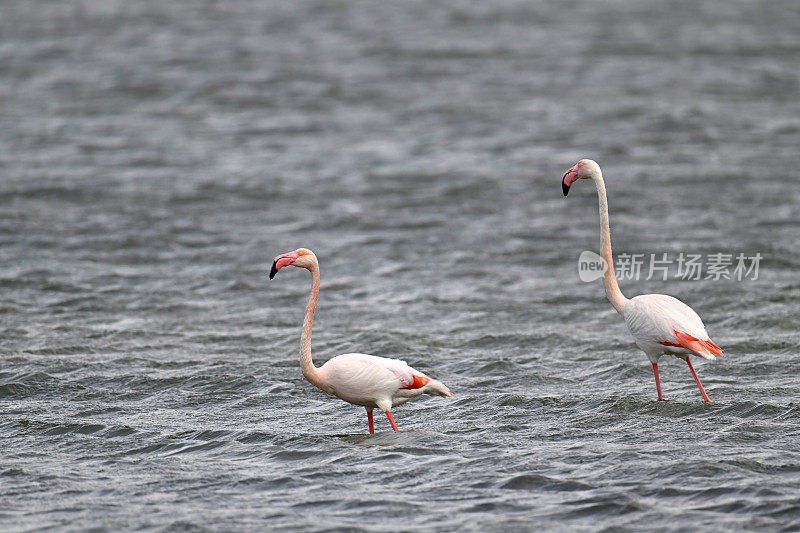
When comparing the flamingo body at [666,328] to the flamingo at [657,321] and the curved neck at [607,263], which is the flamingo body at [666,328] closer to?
the flamingo at [657,321]

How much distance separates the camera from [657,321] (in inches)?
351

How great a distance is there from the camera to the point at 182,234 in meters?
16.1

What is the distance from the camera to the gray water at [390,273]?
7645mm

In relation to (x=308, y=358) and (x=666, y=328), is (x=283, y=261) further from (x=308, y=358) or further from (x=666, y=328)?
(x=666, y=328)

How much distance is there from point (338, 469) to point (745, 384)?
3.87 metres

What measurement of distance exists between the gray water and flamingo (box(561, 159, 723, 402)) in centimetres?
51

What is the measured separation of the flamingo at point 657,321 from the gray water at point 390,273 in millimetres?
512

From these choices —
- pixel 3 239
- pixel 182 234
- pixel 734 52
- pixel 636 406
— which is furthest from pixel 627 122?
pixel 636 406

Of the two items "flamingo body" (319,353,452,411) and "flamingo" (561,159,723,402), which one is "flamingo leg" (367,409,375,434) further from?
"flamingo" (561,159,723,402)

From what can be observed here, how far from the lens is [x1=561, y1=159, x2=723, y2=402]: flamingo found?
8.81 meters

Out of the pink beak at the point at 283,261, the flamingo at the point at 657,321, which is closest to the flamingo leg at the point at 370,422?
the pink beak at the point at 283,261

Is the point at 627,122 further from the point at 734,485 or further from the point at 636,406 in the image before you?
the point at 734,485

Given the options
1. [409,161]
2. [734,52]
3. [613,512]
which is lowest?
[613,512]

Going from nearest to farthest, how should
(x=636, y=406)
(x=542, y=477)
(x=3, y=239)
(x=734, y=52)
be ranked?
(x=542, y=477)
(x=636, y=406)
(x=3, y=239)
(x=734, y=52)
